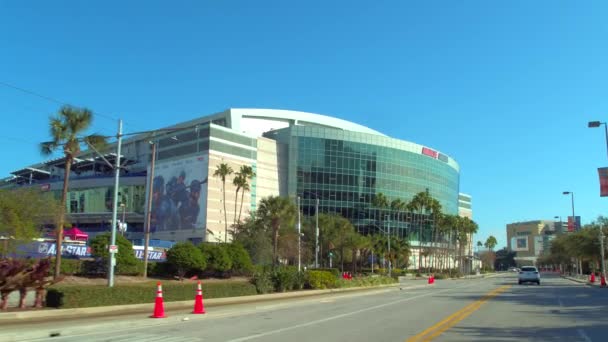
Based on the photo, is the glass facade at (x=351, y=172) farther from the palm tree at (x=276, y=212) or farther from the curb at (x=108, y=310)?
the curb at (x=108, y=310)

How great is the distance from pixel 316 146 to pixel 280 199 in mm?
50117

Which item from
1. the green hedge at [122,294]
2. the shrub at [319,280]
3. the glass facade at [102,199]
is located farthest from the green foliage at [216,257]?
the glass facade at [102,199]

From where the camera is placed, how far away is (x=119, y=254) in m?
39.9

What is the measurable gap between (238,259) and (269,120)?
73.5m

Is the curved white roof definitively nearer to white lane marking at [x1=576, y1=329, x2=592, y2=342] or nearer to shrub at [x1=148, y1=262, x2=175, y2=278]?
shrub at [x1=148, y1=262, x2=175, y2=278]

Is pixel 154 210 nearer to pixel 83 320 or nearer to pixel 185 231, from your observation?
pixel 185 231

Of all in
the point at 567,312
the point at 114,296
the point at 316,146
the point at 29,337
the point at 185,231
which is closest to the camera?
the point at 29,337

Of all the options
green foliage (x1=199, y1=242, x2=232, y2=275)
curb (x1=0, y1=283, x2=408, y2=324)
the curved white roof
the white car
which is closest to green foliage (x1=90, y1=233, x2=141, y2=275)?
green foliage (x1=199, y1=242, x2=232, y2=275)

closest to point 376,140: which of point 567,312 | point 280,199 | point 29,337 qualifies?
point 280,199

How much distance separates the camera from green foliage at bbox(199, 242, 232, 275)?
44875mm

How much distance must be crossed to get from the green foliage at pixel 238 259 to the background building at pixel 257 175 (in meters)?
40.7

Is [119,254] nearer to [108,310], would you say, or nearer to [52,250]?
[52,250]

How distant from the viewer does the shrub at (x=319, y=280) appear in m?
37.1

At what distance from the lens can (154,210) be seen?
10050 centimetres
